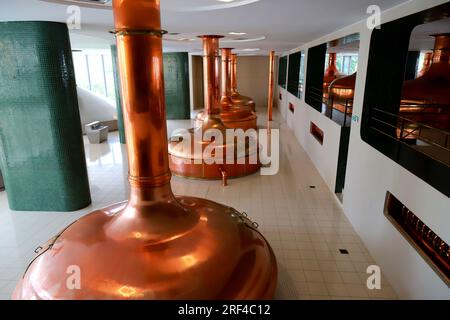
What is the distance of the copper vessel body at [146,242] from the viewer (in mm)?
2338

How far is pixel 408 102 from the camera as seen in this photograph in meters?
4.77

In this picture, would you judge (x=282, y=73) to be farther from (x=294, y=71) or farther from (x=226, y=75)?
(x=226, y=75)

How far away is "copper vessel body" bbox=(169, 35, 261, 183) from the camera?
6789 mm

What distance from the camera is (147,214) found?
2.74 m

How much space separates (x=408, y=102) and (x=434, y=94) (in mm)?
360

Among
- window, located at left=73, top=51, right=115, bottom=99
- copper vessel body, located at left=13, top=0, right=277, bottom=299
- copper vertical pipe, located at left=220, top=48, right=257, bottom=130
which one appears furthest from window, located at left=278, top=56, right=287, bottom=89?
copper vessel body, located at left=13, top=0, right=277, bottom=299

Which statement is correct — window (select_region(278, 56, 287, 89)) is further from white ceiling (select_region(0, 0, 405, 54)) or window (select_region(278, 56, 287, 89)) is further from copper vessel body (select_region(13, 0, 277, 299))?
copper vessel body (select_region(13, 0, 277, 299))

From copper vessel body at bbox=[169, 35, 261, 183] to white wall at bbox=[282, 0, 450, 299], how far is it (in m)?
2.51

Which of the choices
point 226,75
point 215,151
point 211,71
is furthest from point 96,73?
point 215,151

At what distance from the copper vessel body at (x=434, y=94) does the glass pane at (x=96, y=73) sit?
49.4 feet

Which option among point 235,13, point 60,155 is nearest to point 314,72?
point 235,13

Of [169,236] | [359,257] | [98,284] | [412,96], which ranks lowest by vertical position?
[359,257]
